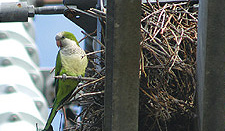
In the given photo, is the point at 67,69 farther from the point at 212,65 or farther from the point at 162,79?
the point at 212,65

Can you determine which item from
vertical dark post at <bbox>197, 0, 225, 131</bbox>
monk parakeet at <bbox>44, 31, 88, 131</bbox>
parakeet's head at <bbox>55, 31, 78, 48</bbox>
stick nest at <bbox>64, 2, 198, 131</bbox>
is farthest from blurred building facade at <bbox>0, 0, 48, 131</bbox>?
vertical dark post at <bbox>197, 0, 225, 131</bbox>

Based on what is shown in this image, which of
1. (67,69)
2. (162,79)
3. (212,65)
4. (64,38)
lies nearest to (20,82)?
(64,38)

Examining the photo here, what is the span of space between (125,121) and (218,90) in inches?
18.0

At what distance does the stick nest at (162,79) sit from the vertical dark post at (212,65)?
0.42 meters

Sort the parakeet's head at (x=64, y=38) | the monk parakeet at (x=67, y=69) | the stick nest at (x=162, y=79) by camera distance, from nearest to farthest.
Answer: the stick nest at (x=162, y=79), the monk parakeet at (x=67, y=69), the parakeet's head at (x=64, y=38)

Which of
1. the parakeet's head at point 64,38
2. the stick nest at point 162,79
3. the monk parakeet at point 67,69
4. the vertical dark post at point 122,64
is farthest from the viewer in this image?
the parakeet's head at point 64,38

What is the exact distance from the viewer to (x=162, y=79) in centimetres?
319

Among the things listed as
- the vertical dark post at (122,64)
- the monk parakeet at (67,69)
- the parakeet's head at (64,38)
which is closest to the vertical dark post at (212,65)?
the vertical dark post at (122,64)

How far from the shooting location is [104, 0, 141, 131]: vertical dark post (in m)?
2.46

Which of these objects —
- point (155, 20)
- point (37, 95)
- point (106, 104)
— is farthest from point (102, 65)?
point (37, 95)

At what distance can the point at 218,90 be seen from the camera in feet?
8.30

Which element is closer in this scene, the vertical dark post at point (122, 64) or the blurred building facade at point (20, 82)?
the vertical dark post at point (122, 64)

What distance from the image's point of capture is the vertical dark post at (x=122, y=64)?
8.05 feet

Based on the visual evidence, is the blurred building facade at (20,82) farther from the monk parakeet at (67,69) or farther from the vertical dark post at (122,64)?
the vertical dark post at (122,64)
